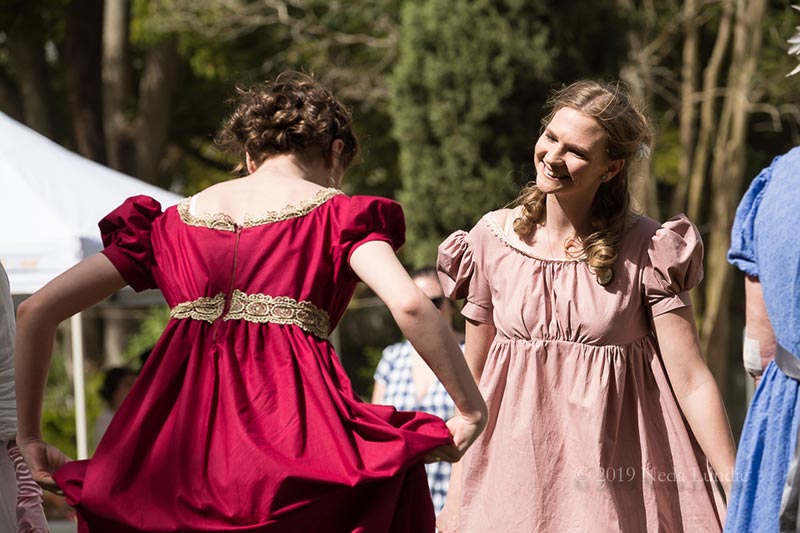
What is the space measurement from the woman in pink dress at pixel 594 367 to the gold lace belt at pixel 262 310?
75 centimetres

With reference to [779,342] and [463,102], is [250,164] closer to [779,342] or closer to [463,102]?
[779,342]

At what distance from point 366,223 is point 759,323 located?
2.88 feet

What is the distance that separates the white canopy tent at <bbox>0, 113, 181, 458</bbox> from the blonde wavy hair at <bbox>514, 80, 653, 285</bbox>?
3069 millimetres

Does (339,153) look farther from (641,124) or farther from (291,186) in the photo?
(641,124)

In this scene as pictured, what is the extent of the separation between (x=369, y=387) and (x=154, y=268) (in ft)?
43.3

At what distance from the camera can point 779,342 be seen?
8.44ft

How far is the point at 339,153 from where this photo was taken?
3.08 meters

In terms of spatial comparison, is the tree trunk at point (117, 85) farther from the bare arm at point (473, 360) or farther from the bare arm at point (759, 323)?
the bare arm at point (759, 323)

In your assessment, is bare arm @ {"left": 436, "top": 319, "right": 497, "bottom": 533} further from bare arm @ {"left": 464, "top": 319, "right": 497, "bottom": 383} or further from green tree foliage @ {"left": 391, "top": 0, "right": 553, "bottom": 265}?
green tree foliage @ {"left": 391, "top": 0, "right": 553, "bottom": 265}

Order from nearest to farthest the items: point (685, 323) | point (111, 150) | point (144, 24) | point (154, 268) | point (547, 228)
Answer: point (154, 268), point (685, 323), point (547, 228), point (144, 24), point (111, 150)

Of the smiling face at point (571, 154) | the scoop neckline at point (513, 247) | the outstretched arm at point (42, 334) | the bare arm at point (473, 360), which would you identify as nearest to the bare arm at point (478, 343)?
the bare arm at point (473, 360)

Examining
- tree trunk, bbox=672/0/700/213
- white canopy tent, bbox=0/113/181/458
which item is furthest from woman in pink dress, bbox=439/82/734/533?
tree trunk, bbox=672/0/700/213

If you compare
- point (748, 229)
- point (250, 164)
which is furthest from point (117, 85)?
point (748, 229)

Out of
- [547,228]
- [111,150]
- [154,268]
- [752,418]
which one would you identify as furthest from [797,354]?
[111,150]
